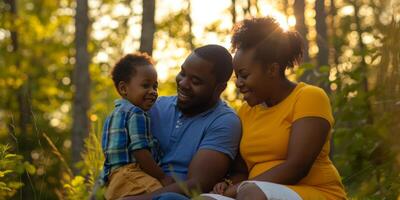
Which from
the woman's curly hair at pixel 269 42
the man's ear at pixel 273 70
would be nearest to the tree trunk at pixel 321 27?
the woman's curly hair at pixel 269 42

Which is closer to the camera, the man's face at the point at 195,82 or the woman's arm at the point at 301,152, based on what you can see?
the woman's arm at the point at 301,152

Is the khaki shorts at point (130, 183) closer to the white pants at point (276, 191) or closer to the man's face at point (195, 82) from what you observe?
the man's face at point (195, 82)

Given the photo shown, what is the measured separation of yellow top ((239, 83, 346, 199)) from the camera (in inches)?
165

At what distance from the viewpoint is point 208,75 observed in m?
4.73

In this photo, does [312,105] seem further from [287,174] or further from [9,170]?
[9,170]

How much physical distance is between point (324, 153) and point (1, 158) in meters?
1.68

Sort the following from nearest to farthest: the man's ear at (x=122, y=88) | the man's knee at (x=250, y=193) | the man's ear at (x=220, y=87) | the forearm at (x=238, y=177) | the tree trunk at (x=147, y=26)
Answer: the man's knee at (x=250, y=193), the forearm at (x=238, y=177), the man's ear at (x=220, y=87), the man's ear at (x=122, y=88), the tree trunk at (x=147, y=26)

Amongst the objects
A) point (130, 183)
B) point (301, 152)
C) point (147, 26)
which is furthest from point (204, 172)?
point (147, 26)

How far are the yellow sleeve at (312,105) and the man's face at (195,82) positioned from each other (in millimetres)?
659

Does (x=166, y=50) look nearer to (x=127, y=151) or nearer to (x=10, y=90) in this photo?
(x=10, y=90)

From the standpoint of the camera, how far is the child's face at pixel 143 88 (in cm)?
493

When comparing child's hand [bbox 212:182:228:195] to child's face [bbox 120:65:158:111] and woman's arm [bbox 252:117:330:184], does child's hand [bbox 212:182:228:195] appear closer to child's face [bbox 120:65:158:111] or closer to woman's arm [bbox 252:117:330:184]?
woman's arm [bbox 252:117:330:184]

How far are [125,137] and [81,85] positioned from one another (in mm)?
8682

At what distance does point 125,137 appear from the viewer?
4.76m
